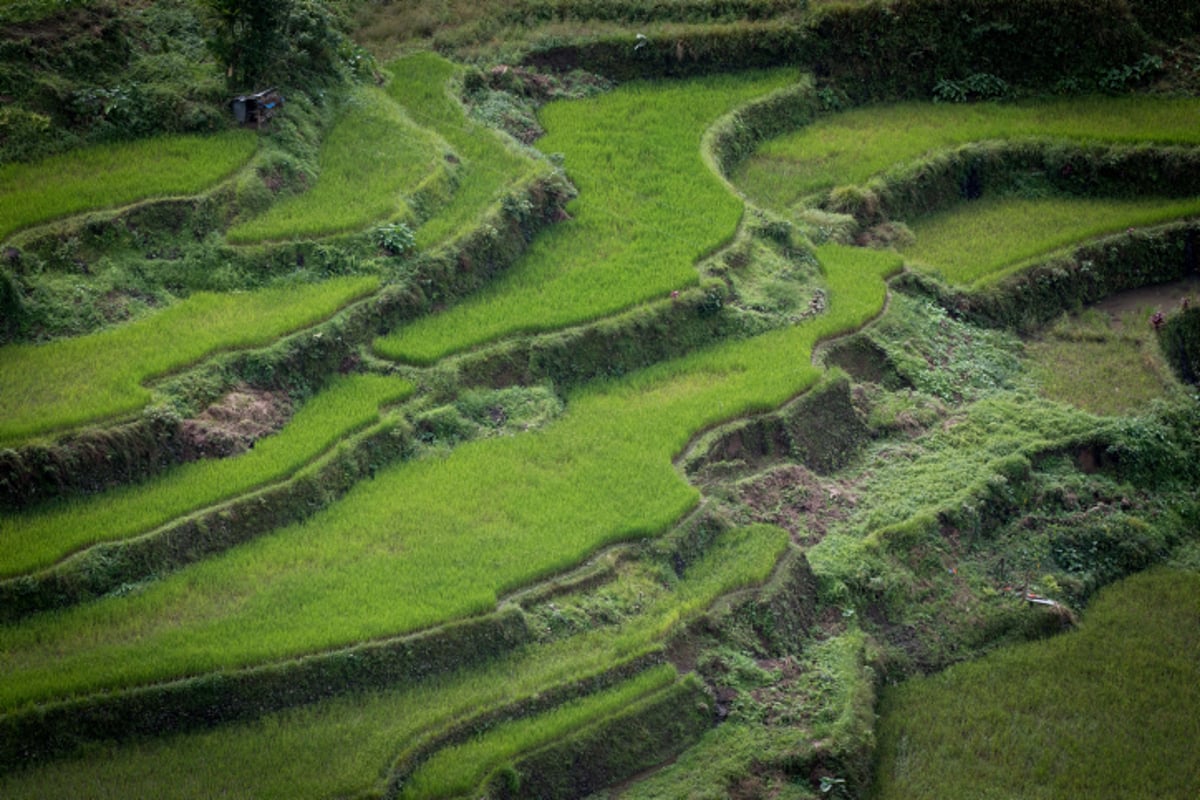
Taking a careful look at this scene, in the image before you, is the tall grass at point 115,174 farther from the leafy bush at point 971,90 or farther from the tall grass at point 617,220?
the leafy bush at point 971,90

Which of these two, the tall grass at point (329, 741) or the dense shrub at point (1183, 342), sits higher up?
the tall grass at point (329, 741)

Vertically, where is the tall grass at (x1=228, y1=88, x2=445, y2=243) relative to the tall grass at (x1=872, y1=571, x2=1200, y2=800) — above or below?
above

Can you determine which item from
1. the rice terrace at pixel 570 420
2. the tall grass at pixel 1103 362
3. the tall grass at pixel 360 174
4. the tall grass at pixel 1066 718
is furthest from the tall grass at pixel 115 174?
the tall grass at pixel 1103 362

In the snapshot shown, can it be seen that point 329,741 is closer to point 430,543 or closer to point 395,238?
point 430,543

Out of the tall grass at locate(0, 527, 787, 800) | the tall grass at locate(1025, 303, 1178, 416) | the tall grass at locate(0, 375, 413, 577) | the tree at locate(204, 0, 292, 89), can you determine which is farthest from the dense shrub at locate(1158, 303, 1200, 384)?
the tree at locate(204, 0, 292, 89)

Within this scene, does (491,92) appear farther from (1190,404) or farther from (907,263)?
(1190,404)

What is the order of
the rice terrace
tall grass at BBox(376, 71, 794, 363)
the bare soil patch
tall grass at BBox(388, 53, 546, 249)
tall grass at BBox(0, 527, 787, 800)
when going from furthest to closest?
tall grass at BBox(388, 53, 546, 249) < tall grass at BBox(376, 71, 794, 363) < the bare soil patch < the rice terrace < tall grass at BBox(0, 527, 787, 800)

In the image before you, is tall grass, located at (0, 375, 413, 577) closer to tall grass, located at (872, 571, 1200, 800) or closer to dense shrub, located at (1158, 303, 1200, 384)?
tall grass, located at (872, 571, 1200, 800)
